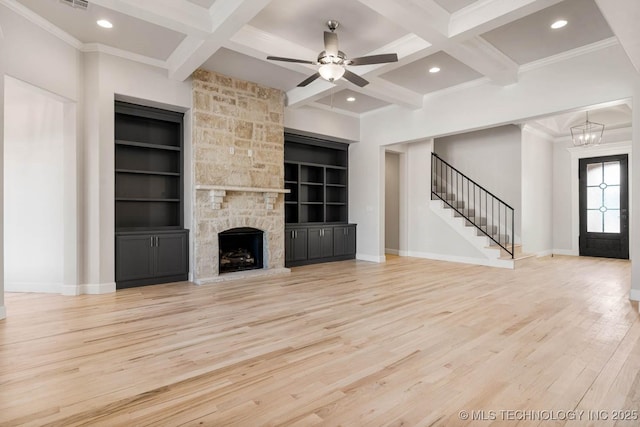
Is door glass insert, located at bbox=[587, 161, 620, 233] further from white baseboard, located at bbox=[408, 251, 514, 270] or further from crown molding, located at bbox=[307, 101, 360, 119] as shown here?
crown molding, located at bbox=[307, 101, 360, 119]

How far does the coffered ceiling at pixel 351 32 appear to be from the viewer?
3680 millimetres

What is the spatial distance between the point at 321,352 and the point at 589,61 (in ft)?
18.1

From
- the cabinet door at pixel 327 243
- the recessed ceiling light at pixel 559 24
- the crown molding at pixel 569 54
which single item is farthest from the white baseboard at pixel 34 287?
the crown molding at pixel 569 54

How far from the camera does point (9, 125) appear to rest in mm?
4977

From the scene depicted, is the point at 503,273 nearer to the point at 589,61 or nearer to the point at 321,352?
the point at 589,61

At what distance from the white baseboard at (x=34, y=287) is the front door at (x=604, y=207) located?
1112 centimetres

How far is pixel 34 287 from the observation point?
4.87 meters

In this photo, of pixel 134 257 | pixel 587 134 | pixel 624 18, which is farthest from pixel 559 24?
pixel 134 257

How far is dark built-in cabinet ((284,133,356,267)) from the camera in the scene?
24.3 ft

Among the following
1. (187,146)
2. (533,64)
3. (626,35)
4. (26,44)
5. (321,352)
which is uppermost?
(533,64)

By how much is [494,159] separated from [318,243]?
4832mm

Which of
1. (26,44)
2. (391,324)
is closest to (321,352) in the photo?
(391,324)

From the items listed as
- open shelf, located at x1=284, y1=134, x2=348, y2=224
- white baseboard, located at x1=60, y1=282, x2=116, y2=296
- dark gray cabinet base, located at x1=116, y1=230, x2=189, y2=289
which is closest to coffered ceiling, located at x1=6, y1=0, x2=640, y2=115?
open shelf, located at x1=284, y1=134, x2=348, y2=224

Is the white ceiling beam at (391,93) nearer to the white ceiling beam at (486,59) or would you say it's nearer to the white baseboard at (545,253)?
the white ceiling beam at (486,59)
